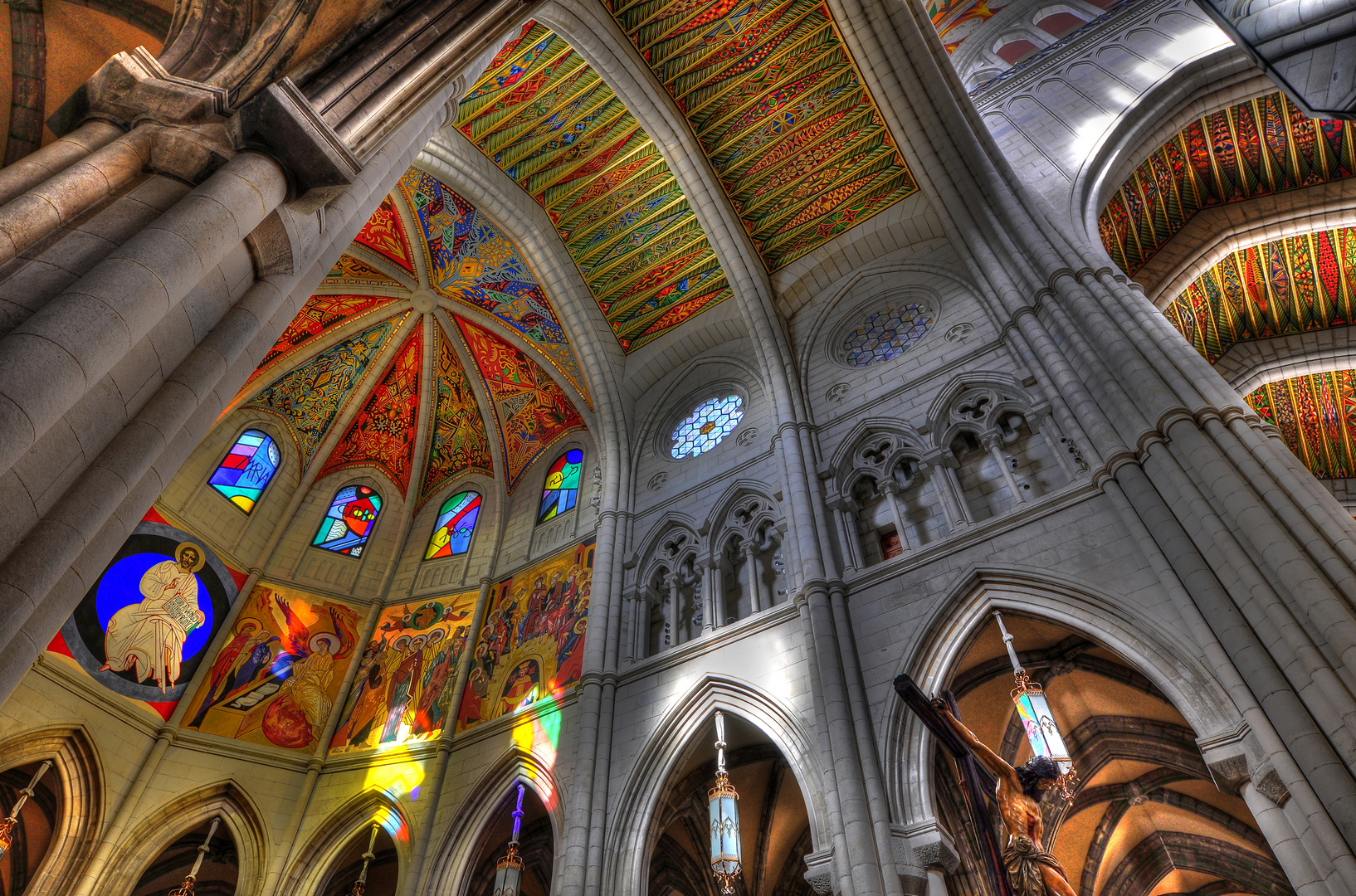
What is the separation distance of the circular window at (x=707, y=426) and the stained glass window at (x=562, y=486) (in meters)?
1.89

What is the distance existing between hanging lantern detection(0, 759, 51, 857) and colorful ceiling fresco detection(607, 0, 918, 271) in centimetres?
1062

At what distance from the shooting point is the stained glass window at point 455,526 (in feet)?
43.0

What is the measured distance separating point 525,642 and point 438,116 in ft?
22.4

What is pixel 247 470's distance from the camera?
12.6m

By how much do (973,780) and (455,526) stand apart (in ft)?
34.5

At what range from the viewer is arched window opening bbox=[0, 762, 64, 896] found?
883cm

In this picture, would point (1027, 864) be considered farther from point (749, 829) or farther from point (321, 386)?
point (321, 386)

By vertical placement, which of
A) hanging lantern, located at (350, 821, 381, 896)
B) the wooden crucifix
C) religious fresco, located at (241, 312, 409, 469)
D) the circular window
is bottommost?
the wooden crucifix

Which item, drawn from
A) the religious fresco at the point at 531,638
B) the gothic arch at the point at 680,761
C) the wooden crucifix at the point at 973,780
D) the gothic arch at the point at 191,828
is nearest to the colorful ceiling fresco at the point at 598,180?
the religious fresco at the point at 531,638

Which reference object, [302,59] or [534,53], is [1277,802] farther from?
[534,53]

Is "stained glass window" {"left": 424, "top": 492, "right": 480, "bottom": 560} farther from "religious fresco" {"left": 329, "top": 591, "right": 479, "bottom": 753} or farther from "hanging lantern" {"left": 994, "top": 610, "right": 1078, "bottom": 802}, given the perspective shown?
"hanging lantern" {"left": 994, "top": 610, "right": 1078, "bottom": 802}

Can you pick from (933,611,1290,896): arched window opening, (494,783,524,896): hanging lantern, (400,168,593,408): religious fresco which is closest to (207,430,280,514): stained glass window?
(400,168,593,408): religious fresco

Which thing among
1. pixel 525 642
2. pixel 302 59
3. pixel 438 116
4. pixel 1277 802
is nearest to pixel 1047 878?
pixel 1277 802

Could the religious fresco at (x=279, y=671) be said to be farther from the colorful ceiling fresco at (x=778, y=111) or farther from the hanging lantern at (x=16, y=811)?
the colorful ceiling fresco at (x=778, y=111)
